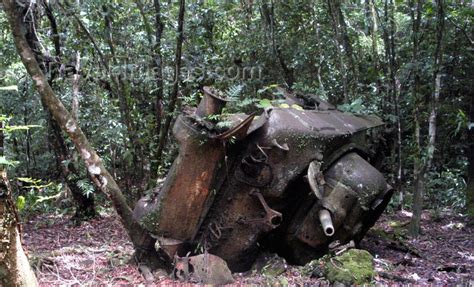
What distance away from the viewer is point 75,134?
4.99 metres

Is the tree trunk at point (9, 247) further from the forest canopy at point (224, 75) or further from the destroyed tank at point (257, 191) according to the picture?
the forest canopy at point (224, 75)

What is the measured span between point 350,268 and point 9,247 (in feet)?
10.7

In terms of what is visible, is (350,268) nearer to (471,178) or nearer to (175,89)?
(175,89)

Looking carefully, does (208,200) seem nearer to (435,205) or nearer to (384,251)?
(384,251)

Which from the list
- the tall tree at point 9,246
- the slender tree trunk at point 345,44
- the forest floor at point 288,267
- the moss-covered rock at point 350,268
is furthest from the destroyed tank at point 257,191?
the slender tree trunk at point 345,44

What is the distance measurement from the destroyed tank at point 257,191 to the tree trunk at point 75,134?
0.54 ft

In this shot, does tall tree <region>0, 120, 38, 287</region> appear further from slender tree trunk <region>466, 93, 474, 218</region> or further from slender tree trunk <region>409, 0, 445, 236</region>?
slender tree trunk <region>466, 93, 474, 218</region>

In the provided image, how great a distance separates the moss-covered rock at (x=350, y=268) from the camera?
4.50 metres

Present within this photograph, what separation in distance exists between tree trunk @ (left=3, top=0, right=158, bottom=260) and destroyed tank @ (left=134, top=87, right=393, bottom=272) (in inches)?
6.5

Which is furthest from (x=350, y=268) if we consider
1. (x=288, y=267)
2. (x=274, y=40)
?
(x=274, y=40)

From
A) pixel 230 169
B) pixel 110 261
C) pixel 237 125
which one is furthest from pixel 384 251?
pixel 110 261

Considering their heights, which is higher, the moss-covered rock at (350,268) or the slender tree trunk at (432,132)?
the slender tree trunk at (432,132)

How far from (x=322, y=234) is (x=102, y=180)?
8.44ft

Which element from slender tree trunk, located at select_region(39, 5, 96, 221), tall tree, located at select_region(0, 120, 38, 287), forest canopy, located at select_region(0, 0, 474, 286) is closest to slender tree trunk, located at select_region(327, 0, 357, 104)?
forest canopy, located at select_region(0, 0, 474, 286)
